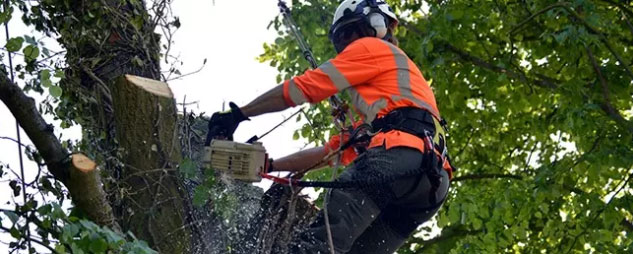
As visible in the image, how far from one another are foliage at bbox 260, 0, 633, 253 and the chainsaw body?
4.17 meters

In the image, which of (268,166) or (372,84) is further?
(268,166)

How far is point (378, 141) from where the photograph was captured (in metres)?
4.95

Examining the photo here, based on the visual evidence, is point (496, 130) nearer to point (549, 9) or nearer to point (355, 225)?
point (549, 9)

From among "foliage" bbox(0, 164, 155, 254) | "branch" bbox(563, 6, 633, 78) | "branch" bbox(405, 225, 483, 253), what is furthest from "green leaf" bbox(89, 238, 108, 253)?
"branch" bbox(405, 225, 483, 253)

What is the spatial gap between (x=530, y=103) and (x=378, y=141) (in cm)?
601

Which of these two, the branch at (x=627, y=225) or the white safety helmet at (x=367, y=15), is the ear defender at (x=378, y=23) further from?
the branch at (x=627, y=225)

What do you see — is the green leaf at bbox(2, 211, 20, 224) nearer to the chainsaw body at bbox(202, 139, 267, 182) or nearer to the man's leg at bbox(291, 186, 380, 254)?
the chainsaw body at bbox(202, 139, 267, 182)

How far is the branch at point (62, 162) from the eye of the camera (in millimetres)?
4207

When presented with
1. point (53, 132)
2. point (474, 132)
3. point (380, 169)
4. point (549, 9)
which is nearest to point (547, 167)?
point (549, 9)

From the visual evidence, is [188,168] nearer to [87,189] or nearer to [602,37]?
[87,189]

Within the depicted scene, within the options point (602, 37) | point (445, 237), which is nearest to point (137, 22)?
point (602, 37)

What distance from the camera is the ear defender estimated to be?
A: 5.39 meters

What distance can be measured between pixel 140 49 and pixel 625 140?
5333mm

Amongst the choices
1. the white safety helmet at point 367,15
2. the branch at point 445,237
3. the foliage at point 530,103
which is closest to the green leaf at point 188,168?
the white safety helmet at point 367,15
